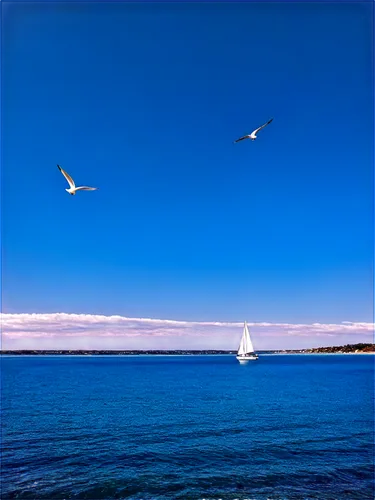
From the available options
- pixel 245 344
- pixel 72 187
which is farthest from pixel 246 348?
pixel 72 187

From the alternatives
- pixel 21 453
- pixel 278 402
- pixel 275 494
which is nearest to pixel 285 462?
pixel 275 494

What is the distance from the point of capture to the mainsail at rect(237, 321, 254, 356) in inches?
5683

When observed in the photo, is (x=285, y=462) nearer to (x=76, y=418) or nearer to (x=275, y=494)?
(x=275, y=494)

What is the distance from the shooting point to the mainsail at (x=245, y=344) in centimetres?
14435

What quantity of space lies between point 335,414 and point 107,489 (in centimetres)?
3071

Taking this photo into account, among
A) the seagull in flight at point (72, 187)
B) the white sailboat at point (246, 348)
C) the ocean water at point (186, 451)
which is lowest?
the white sailboat at point (246, 348)

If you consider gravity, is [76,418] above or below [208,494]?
below

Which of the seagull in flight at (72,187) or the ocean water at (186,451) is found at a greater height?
the seagull in flight at (72,187)

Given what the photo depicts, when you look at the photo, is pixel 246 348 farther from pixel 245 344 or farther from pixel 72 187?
pixel 72 187

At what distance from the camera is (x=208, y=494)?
18484 millimetres

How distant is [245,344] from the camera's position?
153000mm

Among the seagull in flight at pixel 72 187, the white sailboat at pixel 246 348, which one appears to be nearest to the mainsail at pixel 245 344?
the white sailboat at pixel 246 348

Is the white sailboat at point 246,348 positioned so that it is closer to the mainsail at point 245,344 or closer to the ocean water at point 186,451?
the mainsail at point 245,344

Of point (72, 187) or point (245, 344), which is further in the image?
point (245, 344)
